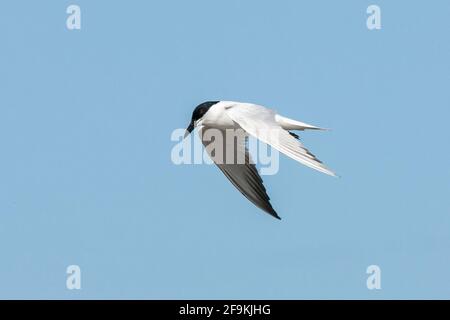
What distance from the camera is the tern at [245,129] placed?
8.40 m

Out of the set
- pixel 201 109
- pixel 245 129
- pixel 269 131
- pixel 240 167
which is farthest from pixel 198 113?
pixel 269 131

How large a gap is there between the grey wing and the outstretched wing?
29.8 inches

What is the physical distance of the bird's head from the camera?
975cm

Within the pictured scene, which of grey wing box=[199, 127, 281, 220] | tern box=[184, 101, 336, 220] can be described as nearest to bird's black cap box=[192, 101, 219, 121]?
tern box=[184, 101, 336, 220]

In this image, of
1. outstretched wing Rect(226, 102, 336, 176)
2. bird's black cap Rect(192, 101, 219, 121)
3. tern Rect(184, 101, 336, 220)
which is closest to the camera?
outstretched wing Rect(226, 102, 336, 176)

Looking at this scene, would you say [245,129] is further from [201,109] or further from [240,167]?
[240,167]

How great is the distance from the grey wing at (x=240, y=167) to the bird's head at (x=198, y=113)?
0.61 feet

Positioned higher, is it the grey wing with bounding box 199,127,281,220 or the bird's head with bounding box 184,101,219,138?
the bird's head with bounding box 184,101,219,138

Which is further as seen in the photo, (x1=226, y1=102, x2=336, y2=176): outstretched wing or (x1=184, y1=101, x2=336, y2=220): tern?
(x1=184, y1=101, x2=336, y2=220): tern

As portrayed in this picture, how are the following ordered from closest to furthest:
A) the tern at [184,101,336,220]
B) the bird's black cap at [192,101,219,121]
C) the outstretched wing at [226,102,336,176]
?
the outstretched wing at [226,102,336,176] < the tern at [184,101,336,220] < the bird's black cap at [192,101,219,121]

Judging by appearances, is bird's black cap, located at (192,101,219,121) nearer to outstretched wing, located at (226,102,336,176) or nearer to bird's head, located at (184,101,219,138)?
bird's head, located at (184,101,219,138)

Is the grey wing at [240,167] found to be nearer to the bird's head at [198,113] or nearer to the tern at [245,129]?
the tern at [245,129]

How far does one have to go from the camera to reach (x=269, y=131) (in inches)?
328

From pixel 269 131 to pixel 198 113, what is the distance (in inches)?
64.6
